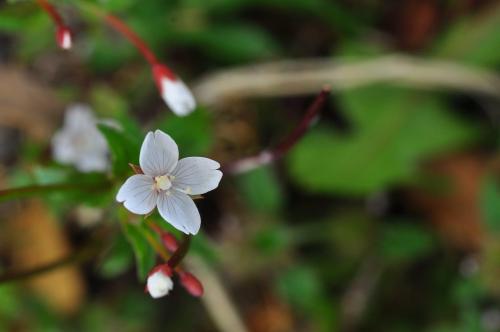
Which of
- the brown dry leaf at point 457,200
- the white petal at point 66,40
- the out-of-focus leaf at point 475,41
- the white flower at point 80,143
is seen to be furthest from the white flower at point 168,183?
the out-of-focus leaf at point 475,41

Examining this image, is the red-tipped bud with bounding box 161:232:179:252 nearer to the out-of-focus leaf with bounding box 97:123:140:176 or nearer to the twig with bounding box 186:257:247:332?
the out-of-focus leaf with bounding box 97:123:140:176

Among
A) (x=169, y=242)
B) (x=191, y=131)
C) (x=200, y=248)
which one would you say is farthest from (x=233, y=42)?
(x=169, y=242)

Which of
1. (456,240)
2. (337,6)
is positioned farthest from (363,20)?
(456,240)

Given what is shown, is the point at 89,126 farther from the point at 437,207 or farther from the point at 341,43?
the point at 437,207

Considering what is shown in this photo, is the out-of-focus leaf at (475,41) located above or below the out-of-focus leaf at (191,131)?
above

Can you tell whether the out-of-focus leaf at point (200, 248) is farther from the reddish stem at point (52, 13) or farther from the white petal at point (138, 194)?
the reddish stem at point (52, 13)

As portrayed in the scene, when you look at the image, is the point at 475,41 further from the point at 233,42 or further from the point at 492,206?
the point at 233,42
